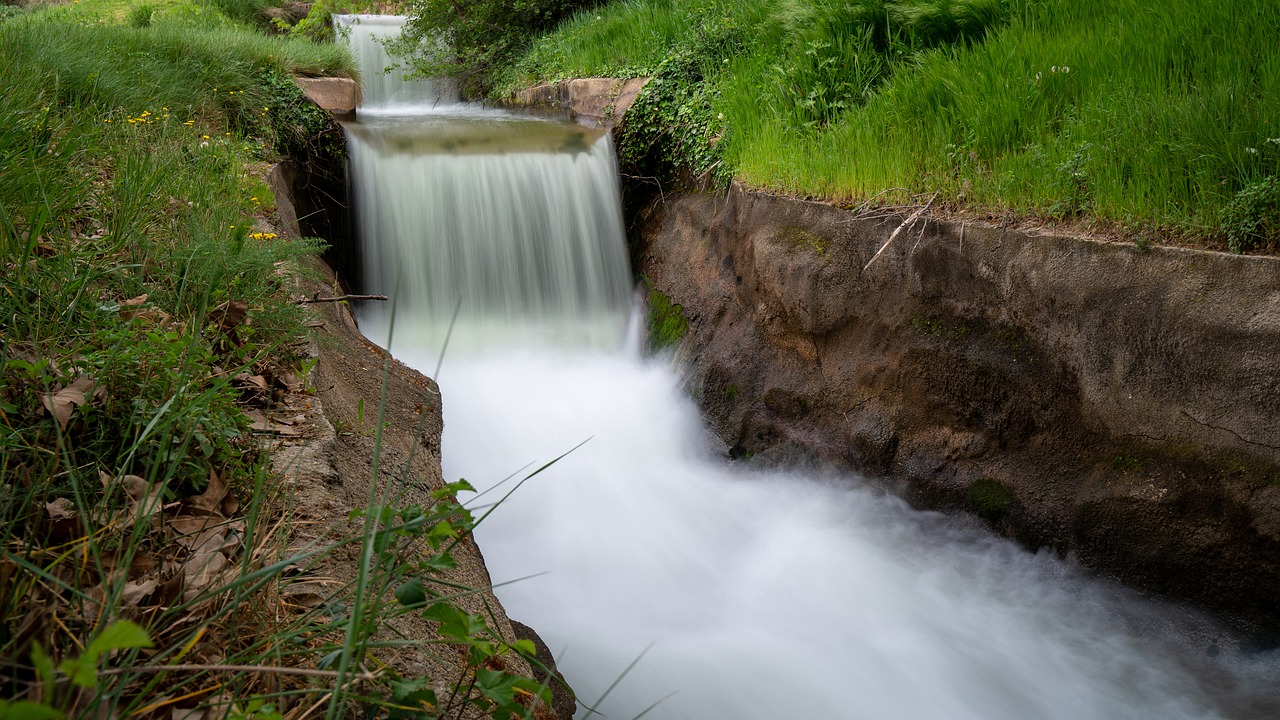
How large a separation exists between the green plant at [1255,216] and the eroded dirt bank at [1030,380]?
0.31ft

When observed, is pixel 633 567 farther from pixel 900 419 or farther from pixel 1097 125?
pixel 1097 125

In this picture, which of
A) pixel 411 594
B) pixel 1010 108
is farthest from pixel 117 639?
pixel 1010 108

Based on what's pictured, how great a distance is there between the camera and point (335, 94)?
8.66 m

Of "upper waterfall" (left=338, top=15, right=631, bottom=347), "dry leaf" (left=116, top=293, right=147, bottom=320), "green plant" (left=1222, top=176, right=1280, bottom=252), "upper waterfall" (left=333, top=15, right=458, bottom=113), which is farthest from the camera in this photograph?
"upper waterfall" (left=333, top=15, right=458, bottom=113)

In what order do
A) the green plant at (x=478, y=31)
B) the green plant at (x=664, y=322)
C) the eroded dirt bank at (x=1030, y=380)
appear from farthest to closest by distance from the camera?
the green plant at (x=478, y=31) < the green plant at (x=664, y=322) < the eroded dirt bank at (x=1030, y=380)

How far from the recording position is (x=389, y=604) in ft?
4.89

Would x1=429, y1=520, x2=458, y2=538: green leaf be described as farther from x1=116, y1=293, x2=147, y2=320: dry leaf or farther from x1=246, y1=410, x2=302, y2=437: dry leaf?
x1=116, y1=293, x2=147, y2=320: dry leaf

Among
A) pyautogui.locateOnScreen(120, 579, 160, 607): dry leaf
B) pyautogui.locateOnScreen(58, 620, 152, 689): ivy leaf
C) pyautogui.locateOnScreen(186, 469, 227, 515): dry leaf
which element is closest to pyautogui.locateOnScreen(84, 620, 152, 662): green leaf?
pyautogui.locateOnScreen(58, 620, 152, 689): ivy leaf

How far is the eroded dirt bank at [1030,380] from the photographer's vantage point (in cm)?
315

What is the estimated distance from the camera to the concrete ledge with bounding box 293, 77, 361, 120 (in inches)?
334

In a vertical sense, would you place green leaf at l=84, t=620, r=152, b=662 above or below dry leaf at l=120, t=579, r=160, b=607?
above

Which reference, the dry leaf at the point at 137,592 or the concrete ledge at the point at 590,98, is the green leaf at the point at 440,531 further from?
the concrete ledge at the point at 590,98

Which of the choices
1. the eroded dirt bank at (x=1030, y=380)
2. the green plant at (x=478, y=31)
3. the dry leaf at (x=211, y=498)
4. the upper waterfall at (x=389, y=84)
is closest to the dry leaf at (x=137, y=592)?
the dry leaf at (x=211, y=498)

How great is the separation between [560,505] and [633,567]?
0.60 metres
